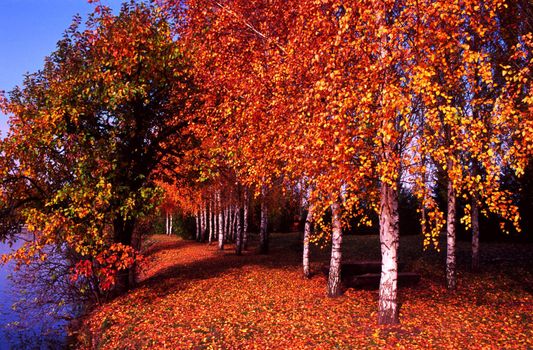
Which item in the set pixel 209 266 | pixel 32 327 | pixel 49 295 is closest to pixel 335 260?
pixel 209 266

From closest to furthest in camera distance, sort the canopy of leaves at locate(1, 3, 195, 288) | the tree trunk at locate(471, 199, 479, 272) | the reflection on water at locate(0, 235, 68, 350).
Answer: the canopy of leaves at locate(1, 3, 195, 288), the reflection on water at locate(0, 235, 68, 350), the tree trunk at locate(471, 199, 479, 272)

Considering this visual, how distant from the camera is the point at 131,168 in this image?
15.8 meters

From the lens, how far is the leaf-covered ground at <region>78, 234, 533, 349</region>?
33.9ft

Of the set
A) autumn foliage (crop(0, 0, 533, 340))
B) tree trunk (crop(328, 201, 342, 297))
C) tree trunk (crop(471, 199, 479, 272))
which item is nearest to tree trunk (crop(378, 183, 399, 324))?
autumn foliage (crop(0, 0, 533, 340))

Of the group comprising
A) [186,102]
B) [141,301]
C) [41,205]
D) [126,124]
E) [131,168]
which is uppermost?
[186,102]

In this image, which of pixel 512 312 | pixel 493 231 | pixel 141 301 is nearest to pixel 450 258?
pixel 512 312

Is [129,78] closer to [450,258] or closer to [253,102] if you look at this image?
[253,102]

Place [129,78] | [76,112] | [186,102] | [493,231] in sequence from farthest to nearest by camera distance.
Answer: [493,231]
[186,102]
[129,78]
[76,112]

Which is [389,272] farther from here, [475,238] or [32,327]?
[32,327]

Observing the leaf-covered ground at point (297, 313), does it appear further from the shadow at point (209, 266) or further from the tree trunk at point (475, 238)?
the tree trunk at point (475, 238)

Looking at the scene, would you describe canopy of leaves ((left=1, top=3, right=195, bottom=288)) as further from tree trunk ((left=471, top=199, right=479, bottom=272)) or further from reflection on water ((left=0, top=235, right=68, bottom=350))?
tree trunk ((left=471, top=199, right=479, bottom=272))

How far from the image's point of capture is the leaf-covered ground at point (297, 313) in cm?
1034

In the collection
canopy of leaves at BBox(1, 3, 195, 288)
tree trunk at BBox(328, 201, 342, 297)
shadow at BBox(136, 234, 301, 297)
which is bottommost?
shadow at BBox(136, 234, 301, 297)

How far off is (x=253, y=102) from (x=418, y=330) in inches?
339
